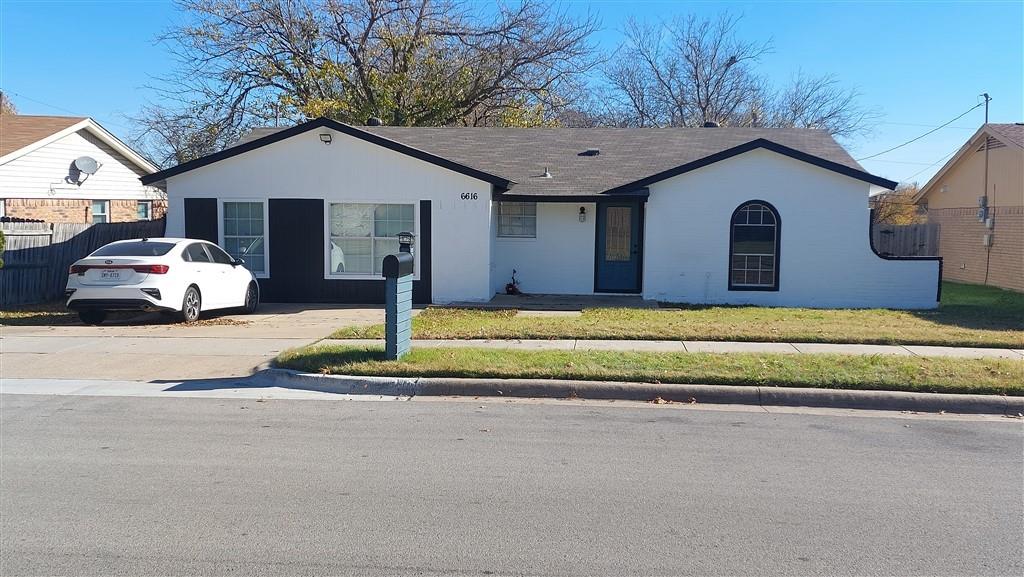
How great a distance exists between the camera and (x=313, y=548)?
4387 millimetres

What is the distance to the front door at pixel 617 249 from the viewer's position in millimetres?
17453

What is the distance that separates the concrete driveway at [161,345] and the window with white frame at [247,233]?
203 centimetres

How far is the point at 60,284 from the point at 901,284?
688 inches

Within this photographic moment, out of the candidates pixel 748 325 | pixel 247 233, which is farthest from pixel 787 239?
pixel 247 233

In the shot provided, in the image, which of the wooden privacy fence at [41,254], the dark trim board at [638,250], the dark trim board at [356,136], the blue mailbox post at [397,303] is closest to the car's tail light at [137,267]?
the dark trim board at [356,136]

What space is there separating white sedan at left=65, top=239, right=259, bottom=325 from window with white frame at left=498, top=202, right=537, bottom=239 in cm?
648

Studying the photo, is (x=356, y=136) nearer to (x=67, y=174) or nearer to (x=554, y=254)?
(x=554, y=254)

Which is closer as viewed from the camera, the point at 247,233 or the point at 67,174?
the point at 247,233

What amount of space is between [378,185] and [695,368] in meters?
8.82

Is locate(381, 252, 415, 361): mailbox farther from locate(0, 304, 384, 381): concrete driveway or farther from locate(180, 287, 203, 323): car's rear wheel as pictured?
locate(180, 287, 203, 323): car's rear wheel

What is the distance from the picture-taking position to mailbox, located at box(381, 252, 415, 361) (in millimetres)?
9211

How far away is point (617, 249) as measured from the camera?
690 inches

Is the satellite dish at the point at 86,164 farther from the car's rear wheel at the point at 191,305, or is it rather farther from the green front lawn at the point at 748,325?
the green front lawn at the point at 748,325

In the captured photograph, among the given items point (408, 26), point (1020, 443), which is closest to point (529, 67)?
point (408, 26)
